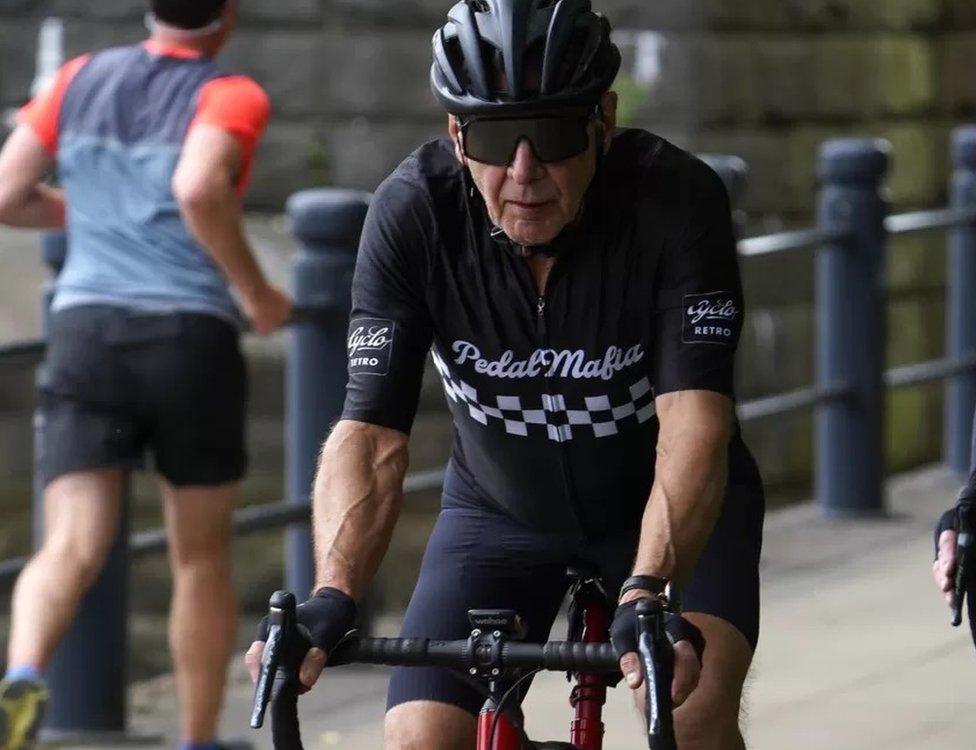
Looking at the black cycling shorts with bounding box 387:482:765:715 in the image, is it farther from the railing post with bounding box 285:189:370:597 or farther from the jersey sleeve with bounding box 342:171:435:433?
the railing post with bounding box 285:189:370:597

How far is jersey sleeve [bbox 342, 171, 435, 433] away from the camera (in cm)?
384

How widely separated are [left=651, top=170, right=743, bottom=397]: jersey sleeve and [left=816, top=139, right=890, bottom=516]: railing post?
19.1 feet

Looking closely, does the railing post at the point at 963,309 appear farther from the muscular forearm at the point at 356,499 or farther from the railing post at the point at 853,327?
the muscular forearm at the point at 356,499

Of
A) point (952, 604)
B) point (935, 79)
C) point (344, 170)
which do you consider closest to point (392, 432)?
point (952, 604)

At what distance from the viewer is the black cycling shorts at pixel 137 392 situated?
604 centimetres

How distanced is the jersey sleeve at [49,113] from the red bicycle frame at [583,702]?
2451mm

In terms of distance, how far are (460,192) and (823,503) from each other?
627 cm

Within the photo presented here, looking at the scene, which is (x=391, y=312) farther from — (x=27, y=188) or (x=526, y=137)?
(x=27, y=188)

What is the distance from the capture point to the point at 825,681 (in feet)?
23.7

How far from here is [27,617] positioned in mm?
5852

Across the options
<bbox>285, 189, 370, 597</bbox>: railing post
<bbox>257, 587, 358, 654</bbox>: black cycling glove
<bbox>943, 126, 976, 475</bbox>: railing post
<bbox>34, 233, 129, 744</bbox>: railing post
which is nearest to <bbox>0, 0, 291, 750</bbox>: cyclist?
<bbox>34, 233, 129, 744</bbox>: railing post

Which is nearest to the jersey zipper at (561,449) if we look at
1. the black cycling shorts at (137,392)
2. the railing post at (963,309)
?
the black cycling shorts at (137,392)

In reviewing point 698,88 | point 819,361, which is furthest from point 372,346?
point 698,88

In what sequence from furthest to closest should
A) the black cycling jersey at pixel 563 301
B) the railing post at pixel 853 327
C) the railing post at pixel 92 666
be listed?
the railing post at pixel 853 327 < the railing post at pixel 92 666 < the black cycling jersey at pixel 563 301
